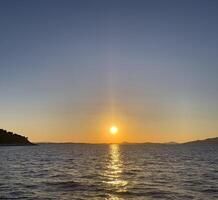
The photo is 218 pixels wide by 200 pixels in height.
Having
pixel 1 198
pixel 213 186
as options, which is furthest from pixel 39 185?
pixel 213 186

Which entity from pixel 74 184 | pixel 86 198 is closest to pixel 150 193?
pixel 86 198

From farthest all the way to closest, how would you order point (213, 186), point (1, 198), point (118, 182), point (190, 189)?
Answer: point (118, 182)
point (213, 186)
point (190, 189)
point (1, 198)

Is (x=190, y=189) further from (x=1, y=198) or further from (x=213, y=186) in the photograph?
(x=1, y=198)

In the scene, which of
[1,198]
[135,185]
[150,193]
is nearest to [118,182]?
[135,185]

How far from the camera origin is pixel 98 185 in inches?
1978

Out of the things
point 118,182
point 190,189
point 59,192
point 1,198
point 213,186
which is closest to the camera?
point 1,198

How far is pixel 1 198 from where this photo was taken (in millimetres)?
38531

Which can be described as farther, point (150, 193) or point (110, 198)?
point (150, 193)

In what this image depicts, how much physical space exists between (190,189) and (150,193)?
5.81 metres

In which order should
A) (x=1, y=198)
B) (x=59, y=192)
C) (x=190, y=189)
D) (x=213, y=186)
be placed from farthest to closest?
(x=213, y=186) → (x=190, y=189) → (x=59, y=192) → (x=1, y=198)

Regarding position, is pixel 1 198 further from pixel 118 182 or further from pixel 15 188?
pixel 118 182

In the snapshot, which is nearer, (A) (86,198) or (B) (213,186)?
(A) (86,198)

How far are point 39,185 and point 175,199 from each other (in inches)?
682

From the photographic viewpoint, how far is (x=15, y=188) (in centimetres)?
4594
